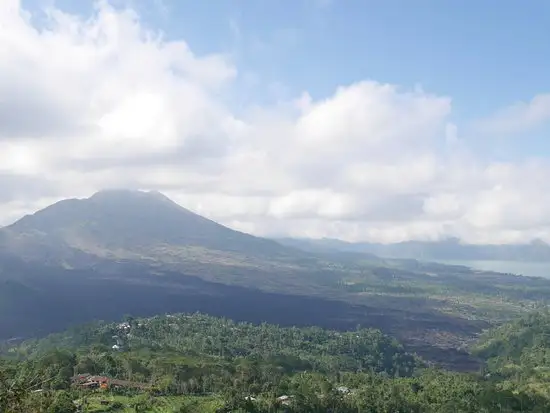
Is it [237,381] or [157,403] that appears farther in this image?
[237,381]

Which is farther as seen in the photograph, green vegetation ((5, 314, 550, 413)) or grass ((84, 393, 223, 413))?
green vegetation ((5, 314, 550, 413))

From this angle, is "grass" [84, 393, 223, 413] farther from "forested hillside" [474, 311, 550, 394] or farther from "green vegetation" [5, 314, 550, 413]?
"forested hillside" [474, 311, 550, 394]

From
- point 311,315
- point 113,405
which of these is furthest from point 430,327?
point 113,405

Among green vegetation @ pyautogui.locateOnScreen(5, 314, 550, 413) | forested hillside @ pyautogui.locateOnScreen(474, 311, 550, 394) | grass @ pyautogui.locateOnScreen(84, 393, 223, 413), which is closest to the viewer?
grass @ pyautogui.locateOnScreen(84, 393, 223, 413)

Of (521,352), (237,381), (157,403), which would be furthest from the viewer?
(521,352)

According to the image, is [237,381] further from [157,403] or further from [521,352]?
[521,352]

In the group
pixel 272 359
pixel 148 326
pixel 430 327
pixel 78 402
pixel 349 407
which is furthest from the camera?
pixel 430 327

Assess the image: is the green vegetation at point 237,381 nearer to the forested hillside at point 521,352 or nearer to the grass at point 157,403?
the grass at point 157,403

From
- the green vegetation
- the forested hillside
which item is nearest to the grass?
the green vegetation

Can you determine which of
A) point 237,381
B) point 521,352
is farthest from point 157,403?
point 521,352

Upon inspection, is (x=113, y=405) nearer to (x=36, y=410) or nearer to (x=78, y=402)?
(x=78, y=402)

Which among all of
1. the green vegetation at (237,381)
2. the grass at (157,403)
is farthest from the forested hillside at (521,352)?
the grass at (157,403)
